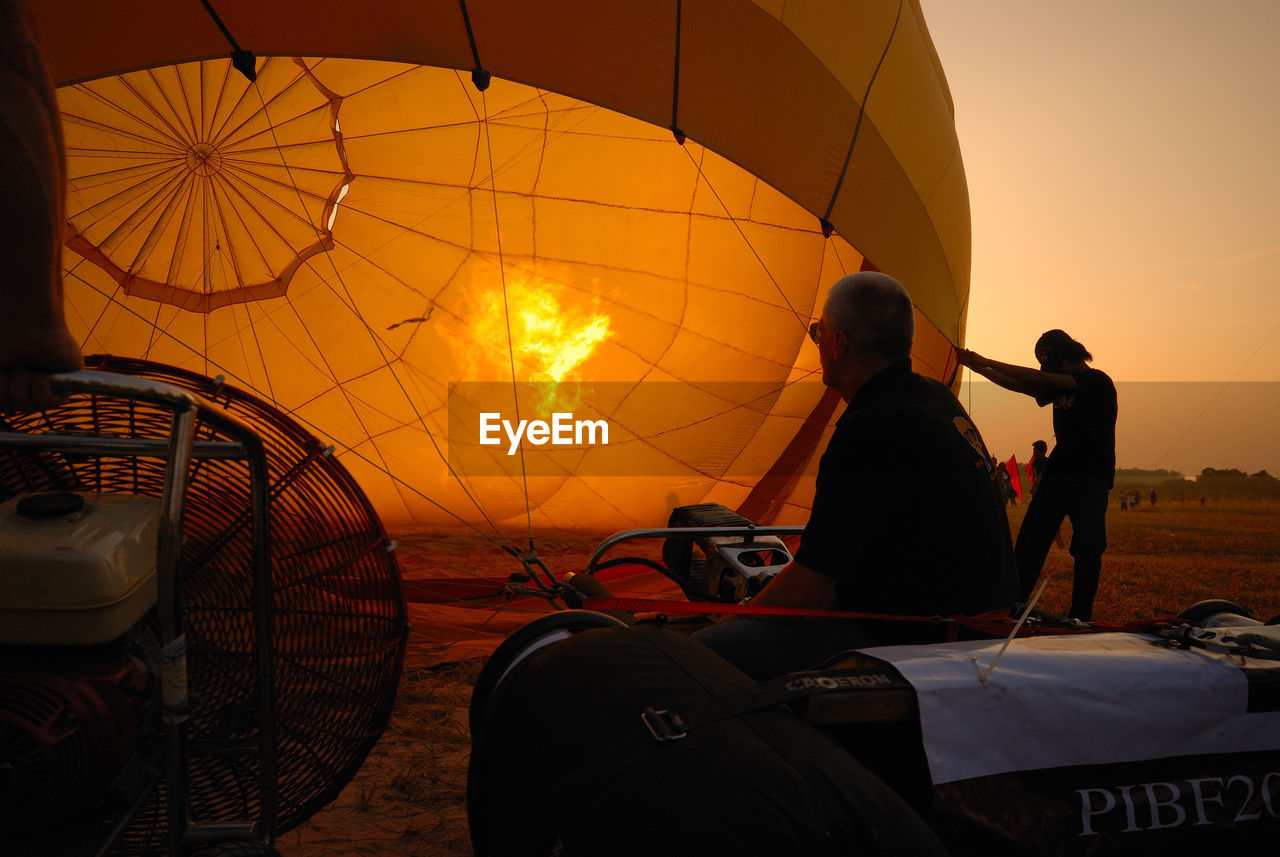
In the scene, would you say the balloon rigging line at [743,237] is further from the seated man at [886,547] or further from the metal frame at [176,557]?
the metal frame at [176,557]

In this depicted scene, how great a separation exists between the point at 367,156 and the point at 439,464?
90.6 inches

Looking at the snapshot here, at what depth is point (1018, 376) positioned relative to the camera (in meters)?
4.36

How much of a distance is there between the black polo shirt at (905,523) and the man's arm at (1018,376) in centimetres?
267

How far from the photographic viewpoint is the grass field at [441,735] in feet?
7.89

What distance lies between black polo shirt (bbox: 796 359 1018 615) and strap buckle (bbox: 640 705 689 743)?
0.81 m

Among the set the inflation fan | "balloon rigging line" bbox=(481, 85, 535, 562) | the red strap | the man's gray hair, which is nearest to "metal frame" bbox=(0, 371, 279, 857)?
the inflation fan

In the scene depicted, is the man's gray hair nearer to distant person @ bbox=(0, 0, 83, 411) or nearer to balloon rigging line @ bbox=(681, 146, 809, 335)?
distant person @ bbox=(0, 0, 83, 411)

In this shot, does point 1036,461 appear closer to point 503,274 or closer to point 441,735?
point 503,274

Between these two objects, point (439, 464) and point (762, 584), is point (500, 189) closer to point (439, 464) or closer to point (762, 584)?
point (439, 464)

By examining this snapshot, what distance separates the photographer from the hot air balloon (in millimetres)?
5750

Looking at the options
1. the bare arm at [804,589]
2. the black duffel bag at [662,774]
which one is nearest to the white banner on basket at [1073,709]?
the black duffel bag at [662,774]
